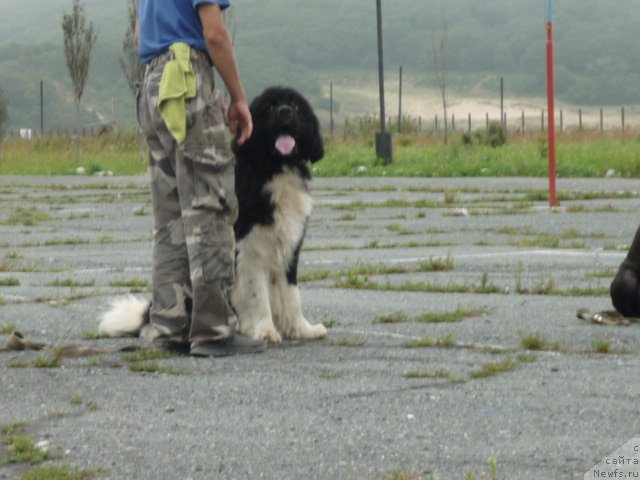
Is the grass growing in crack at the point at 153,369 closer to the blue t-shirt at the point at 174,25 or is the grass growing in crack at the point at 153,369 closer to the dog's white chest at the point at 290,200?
the dog's white chest at the point at 290,200

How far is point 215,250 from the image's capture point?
298 inches

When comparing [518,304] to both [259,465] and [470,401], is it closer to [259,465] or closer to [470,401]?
[470,401]

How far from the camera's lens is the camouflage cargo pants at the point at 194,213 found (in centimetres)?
751

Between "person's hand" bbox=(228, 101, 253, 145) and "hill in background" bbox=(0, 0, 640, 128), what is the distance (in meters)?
110

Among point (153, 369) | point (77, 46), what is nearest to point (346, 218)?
point (153, 369)

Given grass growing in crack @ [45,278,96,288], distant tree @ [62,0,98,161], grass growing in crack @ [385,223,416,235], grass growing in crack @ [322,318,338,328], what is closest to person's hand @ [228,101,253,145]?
grass growing in crack @ [322,318,338,328]

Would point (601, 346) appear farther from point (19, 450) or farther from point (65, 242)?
point (65, 242)

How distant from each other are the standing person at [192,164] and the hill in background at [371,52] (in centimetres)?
11025

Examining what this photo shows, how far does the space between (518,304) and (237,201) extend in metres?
2.31

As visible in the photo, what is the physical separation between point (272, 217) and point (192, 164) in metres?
0.64

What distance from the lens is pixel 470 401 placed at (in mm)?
6094

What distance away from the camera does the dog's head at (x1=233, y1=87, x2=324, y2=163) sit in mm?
8008

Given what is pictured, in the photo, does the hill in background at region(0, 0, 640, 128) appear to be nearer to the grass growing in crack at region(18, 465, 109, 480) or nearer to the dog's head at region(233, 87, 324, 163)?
the dog's head at region(233, 87, 324, 163)

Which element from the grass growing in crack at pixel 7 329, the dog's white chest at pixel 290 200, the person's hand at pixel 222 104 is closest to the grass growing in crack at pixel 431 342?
the dog's white chest at pixel 290 200
